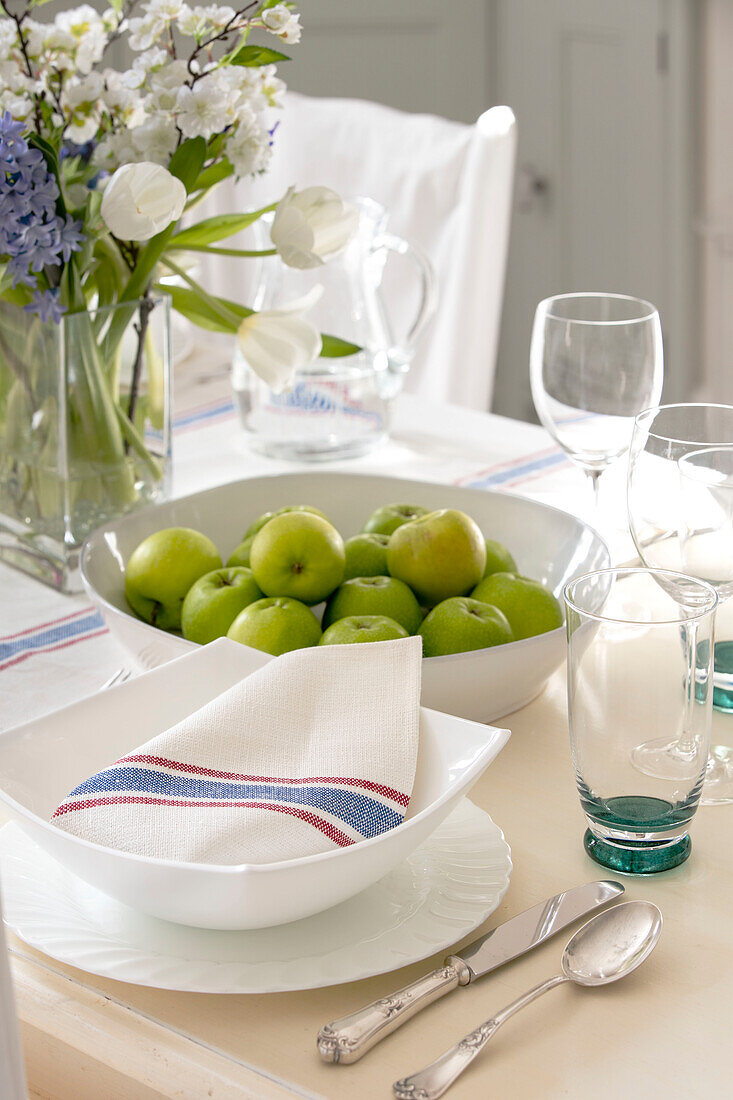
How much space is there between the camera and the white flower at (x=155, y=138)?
35.5 inches

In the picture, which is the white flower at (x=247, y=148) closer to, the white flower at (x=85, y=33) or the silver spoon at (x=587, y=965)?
the white flower at (x=85, y=33)

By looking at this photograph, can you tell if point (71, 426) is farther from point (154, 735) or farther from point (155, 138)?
point (154, 735)

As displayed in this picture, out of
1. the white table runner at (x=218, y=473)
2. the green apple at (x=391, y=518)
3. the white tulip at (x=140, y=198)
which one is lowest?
the white table runner at (x=218, y=473)

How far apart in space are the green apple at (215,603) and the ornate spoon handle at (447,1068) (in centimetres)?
34

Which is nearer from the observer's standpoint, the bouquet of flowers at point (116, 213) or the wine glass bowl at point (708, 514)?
the wine glass bowl at point (708, 514)

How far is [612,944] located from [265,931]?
0.51 feet

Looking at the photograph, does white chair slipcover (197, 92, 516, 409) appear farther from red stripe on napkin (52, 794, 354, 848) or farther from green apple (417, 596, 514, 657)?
red stripe on napkin (52, 794, 354, 848)

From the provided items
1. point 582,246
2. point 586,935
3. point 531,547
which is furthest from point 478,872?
point 582,246

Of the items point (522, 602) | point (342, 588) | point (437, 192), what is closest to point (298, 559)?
point (342, 588)

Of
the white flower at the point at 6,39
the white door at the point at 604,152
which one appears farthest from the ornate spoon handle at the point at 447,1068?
the white door at the point at 604,152

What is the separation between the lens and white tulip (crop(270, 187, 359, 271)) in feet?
2.93

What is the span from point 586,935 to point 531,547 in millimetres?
425

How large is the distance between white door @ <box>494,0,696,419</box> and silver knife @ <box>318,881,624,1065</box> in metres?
2.74

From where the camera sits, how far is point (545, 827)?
2.09 ft
